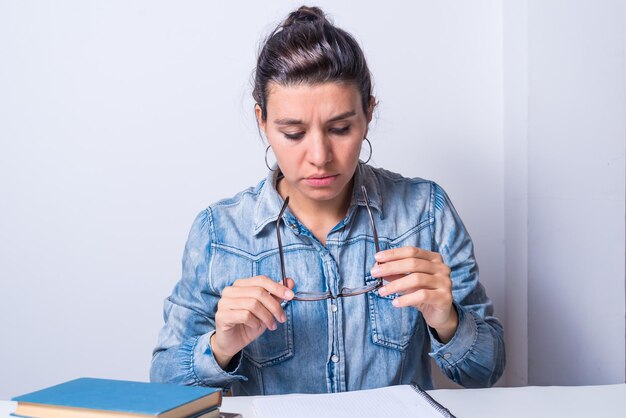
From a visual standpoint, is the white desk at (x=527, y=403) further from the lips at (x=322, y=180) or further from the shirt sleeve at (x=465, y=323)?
the lips at (x=322, y=180)

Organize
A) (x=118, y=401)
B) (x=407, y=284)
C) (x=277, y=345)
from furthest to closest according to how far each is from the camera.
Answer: (x=277, y=345), (x=407, y=284), (x=118, y=401)

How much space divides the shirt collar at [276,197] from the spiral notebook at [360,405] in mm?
520

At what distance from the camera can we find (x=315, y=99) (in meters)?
1.40

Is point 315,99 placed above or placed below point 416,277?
above

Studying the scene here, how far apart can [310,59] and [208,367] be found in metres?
0.65

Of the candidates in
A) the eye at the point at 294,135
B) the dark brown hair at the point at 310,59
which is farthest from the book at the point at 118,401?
the dark brown hair at the point at 310,59

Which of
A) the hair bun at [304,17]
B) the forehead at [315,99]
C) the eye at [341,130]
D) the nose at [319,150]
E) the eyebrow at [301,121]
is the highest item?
the hair bun at [304,17]

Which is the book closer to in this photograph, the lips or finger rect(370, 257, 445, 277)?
finger rect(370, 257, 445, 277)

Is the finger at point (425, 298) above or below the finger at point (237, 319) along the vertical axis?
above

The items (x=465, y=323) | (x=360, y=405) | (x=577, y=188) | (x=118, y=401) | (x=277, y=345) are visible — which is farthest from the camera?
(x=577, y=188)

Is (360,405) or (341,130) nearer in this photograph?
(360,405)

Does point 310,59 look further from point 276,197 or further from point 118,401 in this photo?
point 118,401

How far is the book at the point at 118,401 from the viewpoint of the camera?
2.80ft

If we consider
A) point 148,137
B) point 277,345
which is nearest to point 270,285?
point 277,345
